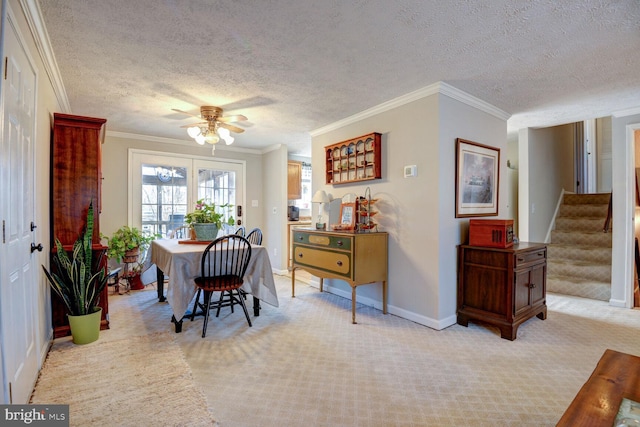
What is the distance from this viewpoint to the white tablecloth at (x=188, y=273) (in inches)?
111

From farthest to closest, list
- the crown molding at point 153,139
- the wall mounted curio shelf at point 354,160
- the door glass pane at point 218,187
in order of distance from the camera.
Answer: the door glass pane at point 218,187
the crown molding at point 153,139
the wall mounted curio shelf at point 354,160

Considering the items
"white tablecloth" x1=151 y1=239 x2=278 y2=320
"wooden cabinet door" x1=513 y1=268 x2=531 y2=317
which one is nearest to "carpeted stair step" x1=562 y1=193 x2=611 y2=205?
"wooden cabinet door" x1=513 y1=268 x2=531 y2=317

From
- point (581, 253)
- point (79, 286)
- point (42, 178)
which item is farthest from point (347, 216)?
point (581, 253)

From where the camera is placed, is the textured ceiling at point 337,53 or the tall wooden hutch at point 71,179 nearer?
the textured ceiling at point 337,53

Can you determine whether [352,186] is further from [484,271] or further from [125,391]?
[125,391]

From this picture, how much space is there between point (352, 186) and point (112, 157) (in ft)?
11.8

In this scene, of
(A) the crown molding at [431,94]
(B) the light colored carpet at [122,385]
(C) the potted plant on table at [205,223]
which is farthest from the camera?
(C) the potted plant on table at [205,223]

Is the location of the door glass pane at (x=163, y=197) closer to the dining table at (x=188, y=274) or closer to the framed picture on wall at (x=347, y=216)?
the dining table at (x=188, y=274)

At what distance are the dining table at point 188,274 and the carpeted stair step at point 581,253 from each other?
4.40 metres

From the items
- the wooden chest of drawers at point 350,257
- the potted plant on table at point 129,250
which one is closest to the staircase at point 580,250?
the wooden chest of drawers at point 350,257

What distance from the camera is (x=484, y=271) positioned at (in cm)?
298

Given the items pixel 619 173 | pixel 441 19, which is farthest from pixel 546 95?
pixel 441 19

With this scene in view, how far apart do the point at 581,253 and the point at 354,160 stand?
3.73 meters

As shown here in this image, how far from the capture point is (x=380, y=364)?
7.53 ft
